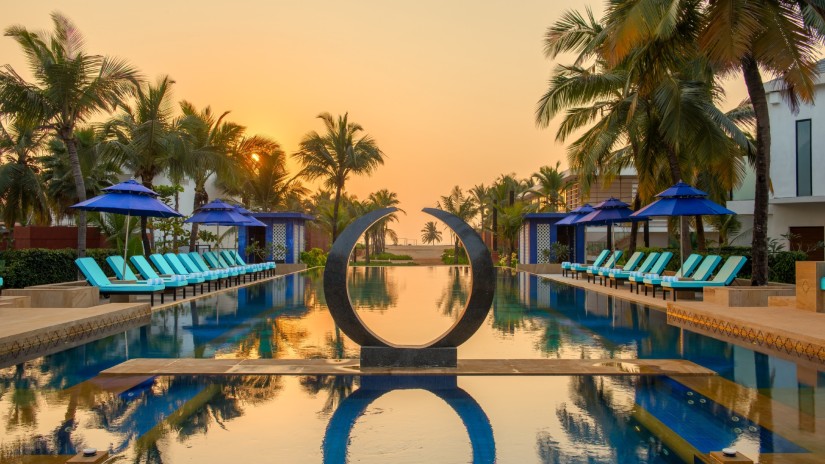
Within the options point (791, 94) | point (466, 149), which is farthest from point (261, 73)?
point (791, 94)

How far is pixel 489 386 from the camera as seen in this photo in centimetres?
668

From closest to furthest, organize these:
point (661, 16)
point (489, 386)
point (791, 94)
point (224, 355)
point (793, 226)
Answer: point (489, 386), point (224, 355), point (661, 16), point (791, 94), point (793, 226)

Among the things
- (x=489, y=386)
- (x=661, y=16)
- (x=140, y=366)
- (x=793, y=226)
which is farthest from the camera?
(x=793, y=226)

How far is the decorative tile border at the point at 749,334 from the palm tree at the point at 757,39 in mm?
2722

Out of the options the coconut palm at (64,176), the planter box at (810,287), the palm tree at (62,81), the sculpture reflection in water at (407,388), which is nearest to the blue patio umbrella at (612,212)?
Answer: the planter box at (810,287)

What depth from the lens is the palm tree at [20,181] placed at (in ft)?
84.2

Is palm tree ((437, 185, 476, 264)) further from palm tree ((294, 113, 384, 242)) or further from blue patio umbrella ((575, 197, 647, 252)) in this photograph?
blue patio umbrella ((575, 197, 647, 252))

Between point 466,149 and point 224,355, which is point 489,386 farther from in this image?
point 466,149

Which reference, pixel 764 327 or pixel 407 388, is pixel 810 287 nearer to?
pixel 764 327

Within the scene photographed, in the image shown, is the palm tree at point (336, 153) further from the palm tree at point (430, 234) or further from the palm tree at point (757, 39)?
the palm tree at point (430, 234)

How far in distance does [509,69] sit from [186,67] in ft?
34.4

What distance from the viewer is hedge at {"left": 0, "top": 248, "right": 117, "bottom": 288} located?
14688 millimetres

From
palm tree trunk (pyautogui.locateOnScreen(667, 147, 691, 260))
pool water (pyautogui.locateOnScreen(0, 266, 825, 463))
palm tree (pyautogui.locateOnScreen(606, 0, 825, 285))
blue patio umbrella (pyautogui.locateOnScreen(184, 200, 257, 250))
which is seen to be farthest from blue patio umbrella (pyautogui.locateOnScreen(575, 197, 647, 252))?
pool water (pyautogui.locateOnScreen(0, 266, 825, 463))

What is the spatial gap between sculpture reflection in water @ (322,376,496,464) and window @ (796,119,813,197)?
23056mm
